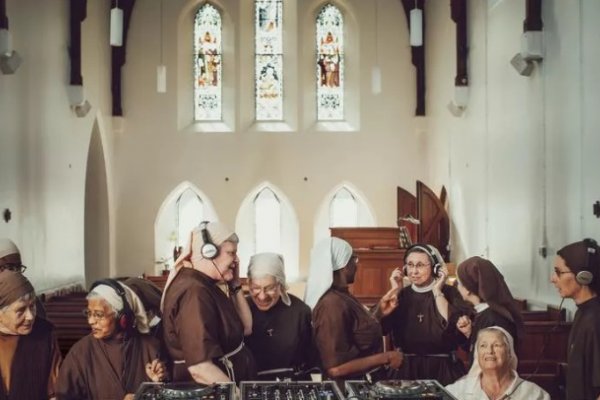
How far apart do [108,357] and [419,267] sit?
6.87 ft

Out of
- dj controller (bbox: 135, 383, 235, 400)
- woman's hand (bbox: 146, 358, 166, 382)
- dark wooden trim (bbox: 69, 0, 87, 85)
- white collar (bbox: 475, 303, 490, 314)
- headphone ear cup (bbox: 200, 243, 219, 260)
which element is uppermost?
dark wooden trim (bbox: 69, 0, 87, 85)

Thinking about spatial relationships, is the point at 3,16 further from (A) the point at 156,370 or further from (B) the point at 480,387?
(B) the point at 480,387

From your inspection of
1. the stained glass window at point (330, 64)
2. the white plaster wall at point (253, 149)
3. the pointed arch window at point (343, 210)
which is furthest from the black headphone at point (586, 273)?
the stained glass window at point (330, 64)

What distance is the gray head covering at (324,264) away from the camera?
4621 mm

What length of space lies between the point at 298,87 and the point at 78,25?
5175 millimetres

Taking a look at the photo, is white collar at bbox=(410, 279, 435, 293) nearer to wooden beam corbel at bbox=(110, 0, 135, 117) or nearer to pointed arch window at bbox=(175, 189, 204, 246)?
pointed arch window at bbox=(175, 189, 204, 246)

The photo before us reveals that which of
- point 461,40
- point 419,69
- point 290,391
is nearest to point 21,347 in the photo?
point 290,391

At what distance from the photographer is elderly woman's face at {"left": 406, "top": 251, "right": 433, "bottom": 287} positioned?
516 cm

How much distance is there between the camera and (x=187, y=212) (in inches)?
673

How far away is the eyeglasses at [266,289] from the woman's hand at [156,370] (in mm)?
833

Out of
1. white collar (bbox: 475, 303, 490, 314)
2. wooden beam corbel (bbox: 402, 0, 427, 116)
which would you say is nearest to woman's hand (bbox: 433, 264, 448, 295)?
white collar (bbox: 475, 303, 490, 314)

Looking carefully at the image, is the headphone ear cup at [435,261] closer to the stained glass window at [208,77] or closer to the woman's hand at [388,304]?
the woman's hand at [388,304]

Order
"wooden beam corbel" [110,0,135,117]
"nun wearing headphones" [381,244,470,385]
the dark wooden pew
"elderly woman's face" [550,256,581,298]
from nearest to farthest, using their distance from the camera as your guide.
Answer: "elderly woman's face" [550,256,581,298], "nun wearing headphones" [381,244,470,385], the dark wooden pew, "wooden beam corbel" [110,0,135,117]

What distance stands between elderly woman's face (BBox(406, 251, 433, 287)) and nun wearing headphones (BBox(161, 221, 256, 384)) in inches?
53.6
